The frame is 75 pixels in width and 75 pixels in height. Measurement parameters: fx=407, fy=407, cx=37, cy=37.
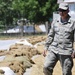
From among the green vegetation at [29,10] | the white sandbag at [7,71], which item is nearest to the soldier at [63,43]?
the white sandbag at [7,71]

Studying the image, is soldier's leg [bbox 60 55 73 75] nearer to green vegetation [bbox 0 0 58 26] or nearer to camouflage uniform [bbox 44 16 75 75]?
camouflage uniform [bbox 44 16 75 75]

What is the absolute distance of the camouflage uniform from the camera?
26.3 ft

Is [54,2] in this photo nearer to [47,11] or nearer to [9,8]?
[47,11]

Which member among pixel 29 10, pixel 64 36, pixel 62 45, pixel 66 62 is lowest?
pixel 29 10

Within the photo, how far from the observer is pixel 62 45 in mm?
8016

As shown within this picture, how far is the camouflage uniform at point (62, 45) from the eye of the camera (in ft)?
26.3

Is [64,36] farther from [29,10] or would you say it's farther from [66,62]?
[29,10]

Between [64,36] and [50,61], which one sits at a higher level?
[64,36]

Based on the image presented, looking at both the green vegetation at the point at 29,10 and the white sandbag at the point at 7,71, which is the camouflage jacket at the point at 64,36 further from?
the green vegetation at the point at 29,10

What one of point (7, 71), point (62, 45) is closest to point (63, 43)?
point (62, 45)

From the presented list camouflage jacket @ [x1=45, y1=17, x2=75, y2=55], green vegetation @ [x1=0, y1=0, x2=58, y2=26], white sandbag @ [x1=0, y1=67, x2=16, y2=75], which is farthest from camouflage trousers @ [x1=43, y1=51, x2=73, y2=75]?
green vegetation @ [x1=0, y1=0, x2=58, y2=26]

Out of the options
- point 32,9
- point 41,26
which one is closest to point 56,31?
point 32,9

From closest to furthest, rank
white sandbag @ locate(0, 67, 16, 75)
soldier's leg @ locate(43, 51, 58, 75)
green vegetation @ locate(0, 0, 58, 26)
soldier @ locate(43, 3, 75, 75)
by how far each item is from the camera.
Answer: soldier @ locate(43, 3, 75, 75) < soldier's leg @ locate(43, 51, 58, 75) < white sandbag @ locate(0, 67, 16, 75) < green vegetation @ locate(0, 0, 58, 26)

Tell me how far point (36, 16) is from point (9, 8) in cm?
463
